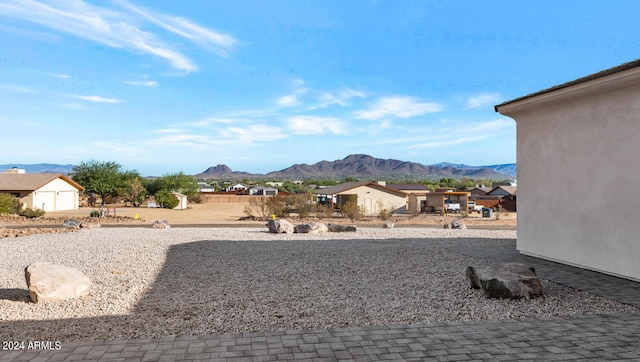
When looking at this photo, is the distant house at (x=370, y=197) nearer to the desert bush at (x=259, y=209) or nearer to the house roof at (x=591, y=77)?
the desert bush at (x=259, y=209)

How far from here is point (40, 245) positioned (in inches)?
488

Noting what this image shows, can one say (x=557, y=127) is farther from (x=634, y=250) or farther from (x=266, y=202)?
(x=266, y=202)

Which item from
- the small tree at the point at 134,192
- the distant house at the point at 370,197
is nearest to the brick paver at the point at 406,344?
the distant house at the point at 370,197

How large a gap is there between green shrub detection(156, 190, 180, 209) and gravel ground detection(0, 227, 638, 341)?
3106cm

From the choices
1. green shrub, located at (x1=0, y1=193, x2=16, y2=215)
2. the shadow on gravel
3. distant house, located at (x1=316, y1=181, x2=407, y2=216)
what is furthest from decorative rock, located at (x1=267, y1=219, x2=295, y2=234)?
distant house, located at (x1=316, y1=181, x2=407, y2=216)

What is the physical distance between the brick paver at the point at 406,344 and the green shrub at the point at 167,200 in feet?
131

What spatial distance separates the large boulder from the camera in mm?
6109

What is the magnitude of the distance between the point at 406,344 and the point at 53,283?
5.07 m

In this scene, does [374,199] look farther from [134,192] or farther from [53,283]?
[53,283]

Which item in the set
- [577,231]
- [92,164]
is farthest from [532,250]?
[92,164]

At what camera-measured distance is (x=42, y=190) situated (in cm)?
3744

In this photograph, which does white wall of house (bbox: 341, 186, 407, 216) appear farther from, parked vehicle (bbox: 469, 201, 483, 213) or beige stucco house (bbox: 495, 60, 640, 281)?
beige stucco house (bbox: 495, 60, 640, 281)

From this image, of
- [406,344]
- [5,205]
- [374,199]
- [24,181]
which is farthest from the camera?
[374,199]

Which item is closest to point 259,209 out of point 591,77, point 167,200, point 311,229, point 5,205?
point 167,200
